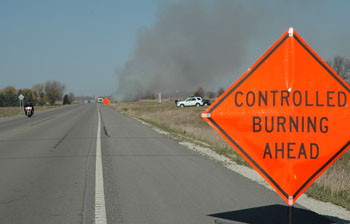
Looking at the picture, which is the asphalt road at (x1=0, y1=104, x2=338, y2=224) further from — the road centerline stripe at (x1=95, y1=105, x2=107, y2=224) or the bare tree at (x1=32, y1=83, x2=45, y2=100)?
the bare tree at (x1=32, y1=83, x2=45, y2=100)

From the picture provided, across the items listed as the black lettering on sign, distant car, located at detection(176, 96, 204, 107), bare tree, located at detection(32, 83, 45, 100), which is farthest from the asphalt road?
bare tree, located at detection(32, 83, 45, 100)

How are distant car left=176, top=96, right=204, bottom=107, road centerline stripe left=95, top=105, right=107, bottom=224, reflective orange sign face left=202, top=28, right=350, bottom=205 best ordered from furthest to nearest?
1. distant car left=176, top=96, right=204, bottom=107
2. road centerline stripe left=95, top=105, right=107, bottom=224
3. reflective orange sign face left=202, top=28, right=350, bottom=205

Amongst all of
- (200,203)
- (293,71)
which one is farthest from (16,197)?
(293,71)

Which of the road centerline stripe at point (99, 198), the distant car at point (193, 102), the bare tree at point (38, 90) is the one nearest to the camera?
the road centerline stripe at point (99, 198)

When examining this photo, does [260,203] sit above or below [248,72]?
below

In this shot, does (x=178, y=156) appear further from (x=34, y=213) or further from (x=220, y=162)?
(x=34, y=213)

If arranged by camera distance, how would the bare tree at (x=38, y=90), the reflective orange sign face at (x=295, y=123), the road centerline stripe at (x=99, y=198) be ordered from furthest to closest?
1. the bare tree at (x=38, y=90)
2. the road centerline stripe at (x=99, y=198)
3. the reflective orange sign face at (x=295, y=123)

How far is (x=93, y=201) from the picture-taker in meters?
5.89

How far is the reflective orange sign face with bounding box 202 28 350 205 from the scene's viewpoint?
13.1ft

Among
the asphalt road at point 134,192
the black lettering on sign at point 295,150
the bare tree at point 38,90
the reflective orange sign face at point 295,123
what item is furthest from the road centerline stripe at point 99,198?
the bare tree at point 38,90

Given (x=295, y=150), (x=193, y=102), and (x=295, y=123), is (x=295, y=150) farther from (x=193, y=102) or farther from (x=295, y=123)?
(x=193, y=102)

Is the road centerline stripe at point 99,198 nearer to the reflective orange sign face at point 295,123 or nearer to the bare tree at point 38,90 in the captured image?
the reflective orange sign face at point 295,123

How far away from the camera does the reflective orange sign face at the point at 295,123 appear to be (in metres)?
4.00

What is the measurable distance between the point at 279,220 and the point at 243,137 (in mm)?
1564
